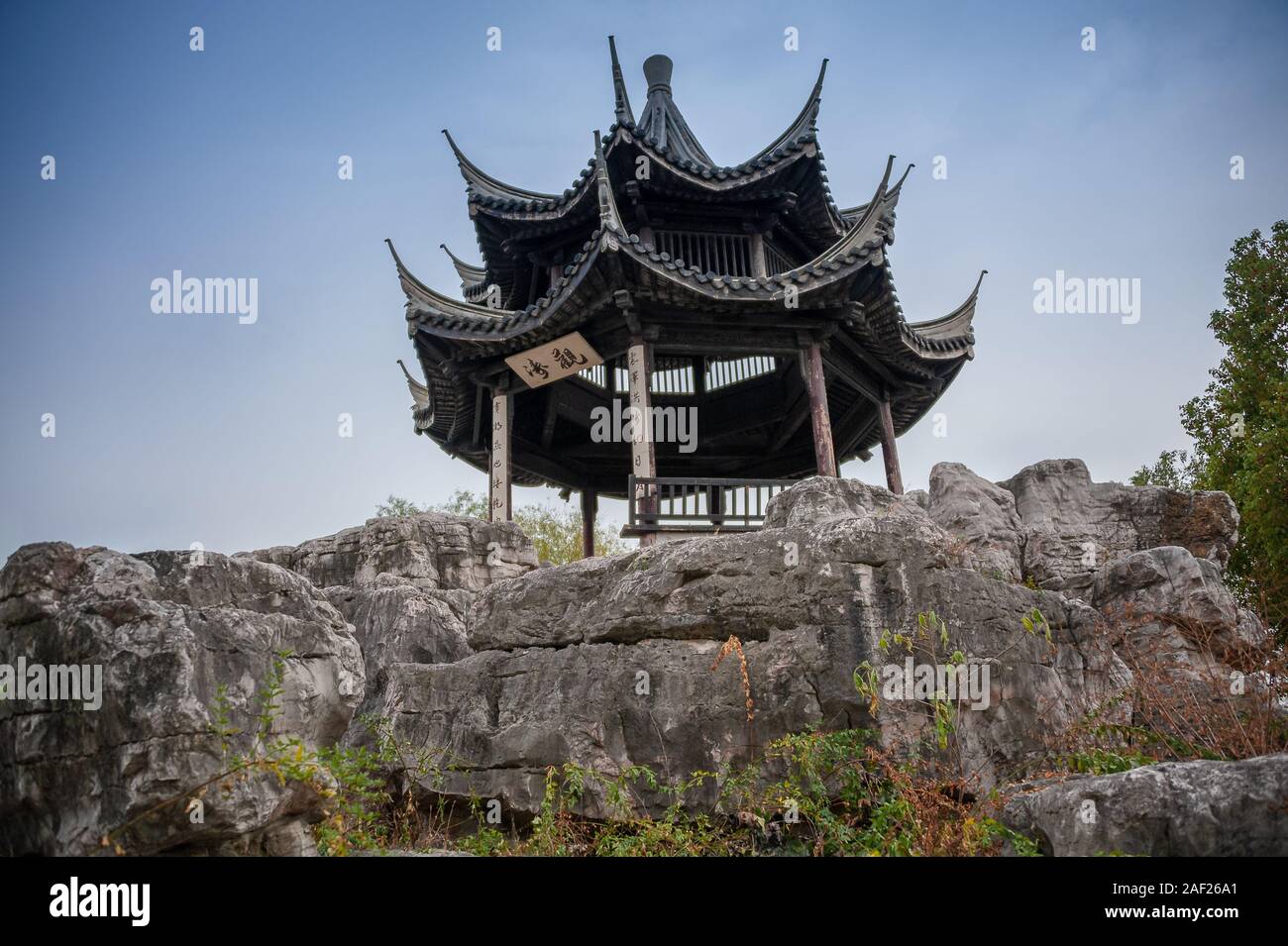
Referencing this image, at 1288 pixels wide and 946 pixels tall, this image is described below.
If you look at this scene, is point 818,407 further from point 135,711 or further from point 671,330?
point 135,711

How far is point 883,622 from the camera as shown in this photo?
4.47 m

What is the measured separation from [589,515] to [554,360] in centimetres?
449

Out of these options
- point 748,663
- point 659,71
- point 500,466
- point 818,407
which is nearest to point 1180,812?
point 748,663

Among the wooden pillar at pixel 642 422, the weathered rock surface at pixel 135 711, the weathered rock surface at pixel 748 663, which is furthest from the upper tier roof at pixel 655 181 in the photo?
the weathered rock surface at pixel 135 711

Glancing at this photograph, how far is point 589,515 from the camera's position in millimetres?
15016

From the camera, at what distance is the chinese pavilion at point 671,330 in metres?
10.1

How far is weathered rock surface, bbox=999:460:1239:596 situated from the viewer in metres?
7.68

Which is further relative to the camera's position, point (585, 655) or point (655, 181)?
point (655, 181)

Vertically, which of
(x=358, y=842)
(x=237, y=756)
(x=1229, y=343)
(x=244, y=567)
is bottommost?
(x=358, y=842)

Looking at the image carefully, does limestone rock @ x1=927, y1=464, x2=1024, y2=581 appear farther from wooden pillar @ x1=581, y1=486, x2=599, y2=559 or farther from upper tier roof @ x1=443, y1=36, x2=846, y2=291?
wooden pillar @ x1=581, y1=486, x2=599, y2=559

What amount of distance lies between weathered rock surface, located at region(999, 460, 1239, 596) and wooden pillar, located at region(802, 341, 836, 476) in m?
2.14
